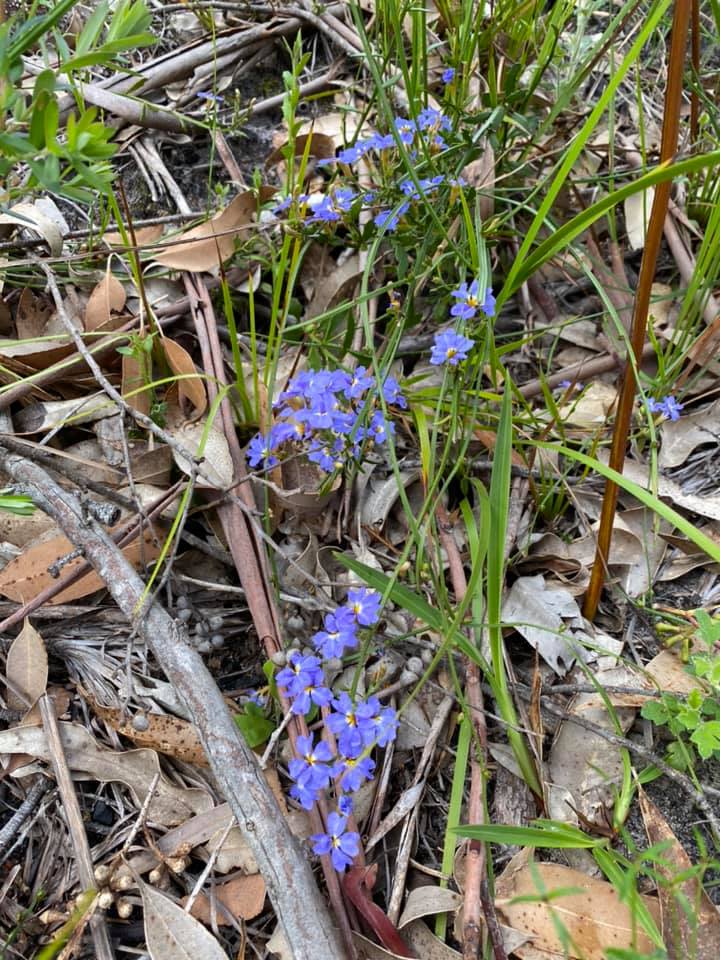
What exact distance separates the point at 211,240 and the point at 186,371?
41 centimetres

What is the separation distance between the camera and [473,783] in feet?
4.73

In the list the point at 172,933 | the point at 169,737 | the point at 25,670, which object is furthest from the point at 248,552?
the point at 172,933

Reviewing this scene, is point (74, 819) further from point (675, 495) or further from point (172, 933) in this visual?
point (675, 495)

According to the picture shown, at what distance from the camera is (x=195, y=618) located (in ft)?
5.52

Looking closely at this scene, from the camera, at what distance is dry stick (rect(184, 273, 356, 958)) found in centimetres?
133

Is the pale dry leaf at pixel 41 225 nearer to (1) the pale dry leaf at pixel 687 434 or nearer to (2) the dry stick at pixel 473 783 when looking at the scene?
(2) the dry stick at pixel 473 783

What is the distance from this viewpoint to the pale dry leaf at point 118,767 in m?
1.48

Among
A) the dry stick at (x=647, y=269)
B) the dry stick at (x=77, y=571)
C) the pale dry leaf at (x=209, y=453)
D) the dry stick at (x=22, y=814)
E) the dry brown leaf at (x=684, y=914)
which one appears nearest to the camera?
the dry stick at (x=647, y=269)

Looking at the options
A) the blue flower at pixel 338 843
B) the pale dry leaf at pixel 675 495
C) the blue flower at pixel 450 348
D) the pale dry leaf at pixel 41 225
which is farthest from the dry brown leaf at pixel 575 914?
the pale dry leaf at pixel 41 225

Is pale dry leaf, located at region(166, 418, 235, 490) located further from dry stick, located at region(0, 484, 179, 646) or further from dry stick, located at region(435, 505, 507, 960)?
dry stick, located at region(435, 505, 507, 960)

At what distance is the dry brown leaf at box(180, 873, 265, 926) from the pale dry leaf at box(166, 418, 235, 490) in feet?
2.47

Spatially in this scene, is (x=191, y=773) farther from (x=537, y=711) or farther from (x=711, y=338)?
(x=711, y=338)

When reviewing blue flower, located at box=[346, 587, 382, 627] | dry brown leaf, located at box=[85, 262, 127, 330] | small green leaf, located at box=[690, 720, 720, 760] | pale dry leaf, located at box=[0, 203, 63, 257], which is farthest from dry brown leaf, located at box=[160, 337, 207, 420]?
small green leaf, located at box=[690, 720, 720, 760]

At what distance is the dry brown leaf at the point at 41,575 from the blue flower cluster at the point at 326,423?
Result: 36 cm
